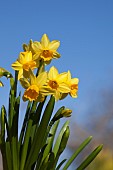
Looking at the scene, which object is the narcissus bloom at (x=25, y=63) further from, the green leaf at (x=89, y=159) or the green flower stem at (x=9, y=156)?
the green leaf at (x=89, y=159)

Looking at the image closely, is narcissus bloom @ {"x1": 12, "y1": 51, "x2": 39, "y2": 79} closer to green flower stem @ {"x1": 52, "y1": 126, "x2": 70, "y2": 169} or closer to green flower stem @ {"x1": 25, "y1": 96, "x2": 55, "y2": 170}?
green flower stem @ {"x1": 25, "y1": 96, "x2": 55, "y2": 170}

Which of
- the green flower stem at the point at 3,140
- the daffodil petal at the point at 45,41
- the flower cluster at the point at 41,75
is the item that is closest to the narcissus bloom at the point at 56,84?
the flower cluster at the point at 41,75

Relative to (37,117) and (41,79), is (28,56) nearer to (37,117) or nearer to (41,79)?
(41,79)

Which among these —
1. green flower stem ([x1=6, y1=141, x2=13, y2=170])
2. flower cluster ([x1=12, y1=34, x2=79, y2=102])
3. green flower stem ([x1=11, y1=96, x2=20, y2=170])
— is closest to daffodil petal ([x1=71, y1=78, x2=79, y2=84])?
flower cluster ([x1=12, y1=34, x2=79, y2=102])

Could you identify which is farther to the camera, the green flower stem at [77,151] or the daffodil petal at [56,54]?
the green flower stem at [77,151]

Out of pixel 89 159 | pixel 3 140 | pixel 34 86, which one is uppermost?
pixel 34 86

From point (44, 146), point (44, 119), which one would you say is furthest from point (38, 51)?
point (44, 146)

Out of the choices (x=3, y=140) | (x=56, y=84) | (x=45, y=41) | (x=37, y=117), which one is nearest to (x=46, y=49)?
(x=45, y=41)

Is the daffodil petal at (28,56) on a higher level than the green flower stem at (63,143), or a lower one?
higher
